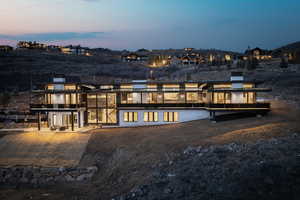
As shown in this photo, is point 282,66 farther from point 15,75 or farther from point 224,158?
point 15,75

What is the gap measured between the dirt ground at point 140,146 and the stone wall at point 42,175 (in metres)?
0.94

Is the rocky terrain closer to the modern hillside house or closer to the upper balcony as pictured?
the modern hillside house

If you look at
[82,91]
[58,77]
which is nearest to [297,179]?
[82,91]

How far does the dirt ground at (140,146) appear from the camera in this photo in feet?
75.7

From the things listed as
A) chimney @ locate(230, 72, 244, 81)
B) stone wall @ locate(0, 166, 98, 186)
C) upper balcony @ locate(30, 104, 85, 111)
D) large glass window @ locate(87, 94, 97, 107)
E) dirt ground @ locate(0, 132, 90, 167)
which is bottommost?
stone wall @ locate(0, 166, 98, 186)

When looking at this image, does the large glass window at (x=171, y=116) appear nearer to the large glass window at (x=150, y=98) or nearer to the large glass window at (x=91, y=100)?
the large glass window at (x=150, y=98)

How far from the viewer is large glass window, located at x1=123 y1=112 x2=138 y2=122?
39.6 meters

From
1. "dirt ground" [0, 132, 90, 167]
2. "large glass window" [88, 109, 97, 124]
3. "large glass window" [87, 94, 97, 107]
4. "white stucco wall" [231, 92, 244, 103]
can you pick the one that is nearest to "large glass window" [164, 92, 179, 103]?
"white stucco wall" [231, 92, 244, 103]

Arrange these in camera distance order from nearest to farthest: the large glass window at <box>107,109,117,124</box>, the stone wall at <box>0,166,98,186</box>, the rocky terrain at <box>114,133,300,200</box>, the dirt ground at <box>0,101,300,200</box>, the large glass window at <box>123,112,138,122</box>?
the rocky terrain at <box>114,133,300,200</box> → the dirt ground at <box>0,101,300,200</box> → the stone wall at <box>0,166,98,186</box> → the large glass window at <box>123,112,138,122</box> → the large glass window at <box>107,109,117,124</box>

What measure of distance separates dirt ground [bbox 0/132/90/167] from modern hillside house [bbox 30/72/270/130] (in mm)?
4166

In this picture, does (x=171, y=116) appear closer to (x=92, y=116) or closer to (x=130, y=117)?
(x=130, y=117)

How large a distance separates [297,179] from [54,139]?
2580 centimetres

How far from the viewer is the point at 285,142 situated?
2406cm

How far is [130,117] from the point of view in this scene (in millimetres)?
39594
